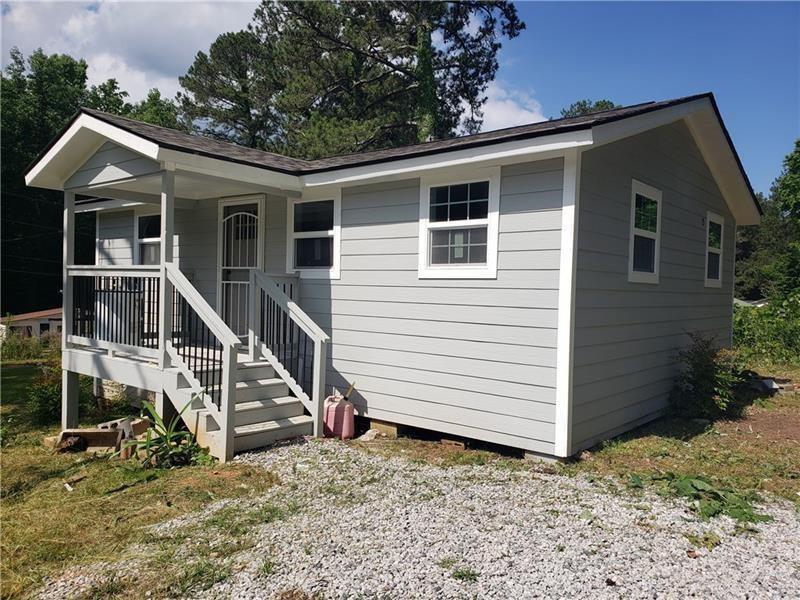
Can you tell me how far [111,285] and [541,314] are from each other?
5.16 metres

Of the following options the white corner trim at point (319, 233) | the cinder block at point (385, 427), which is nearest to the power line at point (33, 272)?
the white corner trim at point (319, 233)

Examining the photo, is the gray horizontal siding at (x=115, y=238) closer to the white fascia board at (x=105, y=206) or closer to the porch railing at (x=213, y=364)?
the white fascia board at (x=105, y=206)

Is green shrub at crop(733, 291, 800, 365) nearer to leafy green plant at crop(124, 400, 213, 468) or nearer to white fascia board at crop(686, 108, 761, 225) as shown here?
white fascia board at crop(686, 108, 761, 225)

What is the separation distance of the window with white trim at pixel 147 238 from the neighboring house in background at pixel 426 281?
5.13 feet

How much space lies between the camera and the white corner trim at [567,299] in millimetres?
5113

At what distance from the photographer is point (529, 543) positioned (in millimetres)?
3441

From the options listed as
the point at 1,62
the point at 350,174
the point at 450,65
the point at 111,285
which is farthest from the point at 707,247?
the point at 1,62

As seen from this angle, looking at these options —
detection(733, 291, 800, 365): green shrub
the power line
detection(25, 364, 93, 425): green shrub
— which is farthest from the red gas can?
the power line

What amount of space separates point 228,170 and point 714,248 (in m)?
7.76

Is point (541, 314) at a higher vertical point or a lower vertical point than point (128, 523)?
higher

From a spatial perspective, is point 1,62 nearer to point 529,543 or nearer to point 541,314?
point 541,314

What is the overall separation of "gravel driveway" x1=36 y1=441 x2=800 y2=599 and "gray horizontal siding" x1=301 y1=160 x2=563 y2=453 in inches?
38.6

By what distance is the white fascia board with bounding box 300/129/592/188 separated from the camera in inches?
194

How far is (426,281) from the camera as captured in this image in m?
6.09
